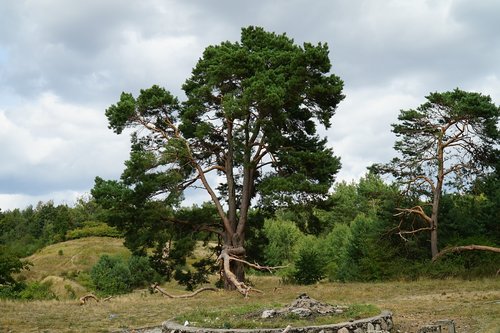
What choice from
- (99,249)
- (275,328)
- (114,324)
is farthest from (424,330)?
(99,249)

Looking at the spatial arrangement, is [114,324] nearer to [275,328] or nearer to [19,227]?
[275,328]

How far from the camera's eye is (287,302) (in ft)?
55.3

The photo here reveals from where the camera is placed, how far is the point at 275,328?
9914 mm

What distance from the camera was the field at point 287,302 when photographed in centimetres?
1286

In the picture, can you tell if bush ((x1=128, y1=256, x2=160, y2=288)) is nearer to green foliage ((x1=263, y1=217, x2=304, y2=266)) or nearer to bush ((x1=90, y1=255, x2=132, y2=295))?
bush ((x1=90, y1=255, x2=132, y2=295))

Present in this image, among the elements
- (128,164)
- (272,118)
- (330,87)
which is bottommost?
(128,164)

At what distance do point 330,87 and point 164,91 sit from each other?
795 cm

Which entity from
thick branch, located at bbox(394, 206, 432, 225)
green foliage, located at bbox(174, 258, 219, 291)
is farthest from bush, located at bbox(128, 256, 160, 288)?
thick branch, located at bbox(394, 206, 432, 225)

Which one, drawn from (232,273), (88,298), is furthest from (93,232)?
(232,273)

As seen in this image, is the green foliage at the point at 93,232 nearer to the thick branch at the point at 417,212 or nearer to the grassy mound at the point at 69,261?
the grassy mound at the point at 69,261

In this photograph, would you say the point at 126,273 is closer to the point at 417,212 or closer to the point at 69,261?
the point at 69,261

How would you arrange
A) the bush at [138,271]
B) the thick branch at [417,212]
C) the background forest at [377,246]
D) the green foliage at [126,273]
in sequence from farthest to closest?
the bush at [138,271] → the green foliage at [126,273] → the thick branch at [417,212] → the background forest at [377,246]

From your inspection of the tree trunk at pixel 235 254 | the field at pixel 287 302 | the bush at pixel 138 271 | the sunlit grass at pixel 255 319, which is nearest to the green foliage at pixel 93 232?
the bush at pixel 138 271

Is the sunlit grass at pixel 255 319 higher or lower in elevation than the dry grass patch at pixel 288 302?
higher
